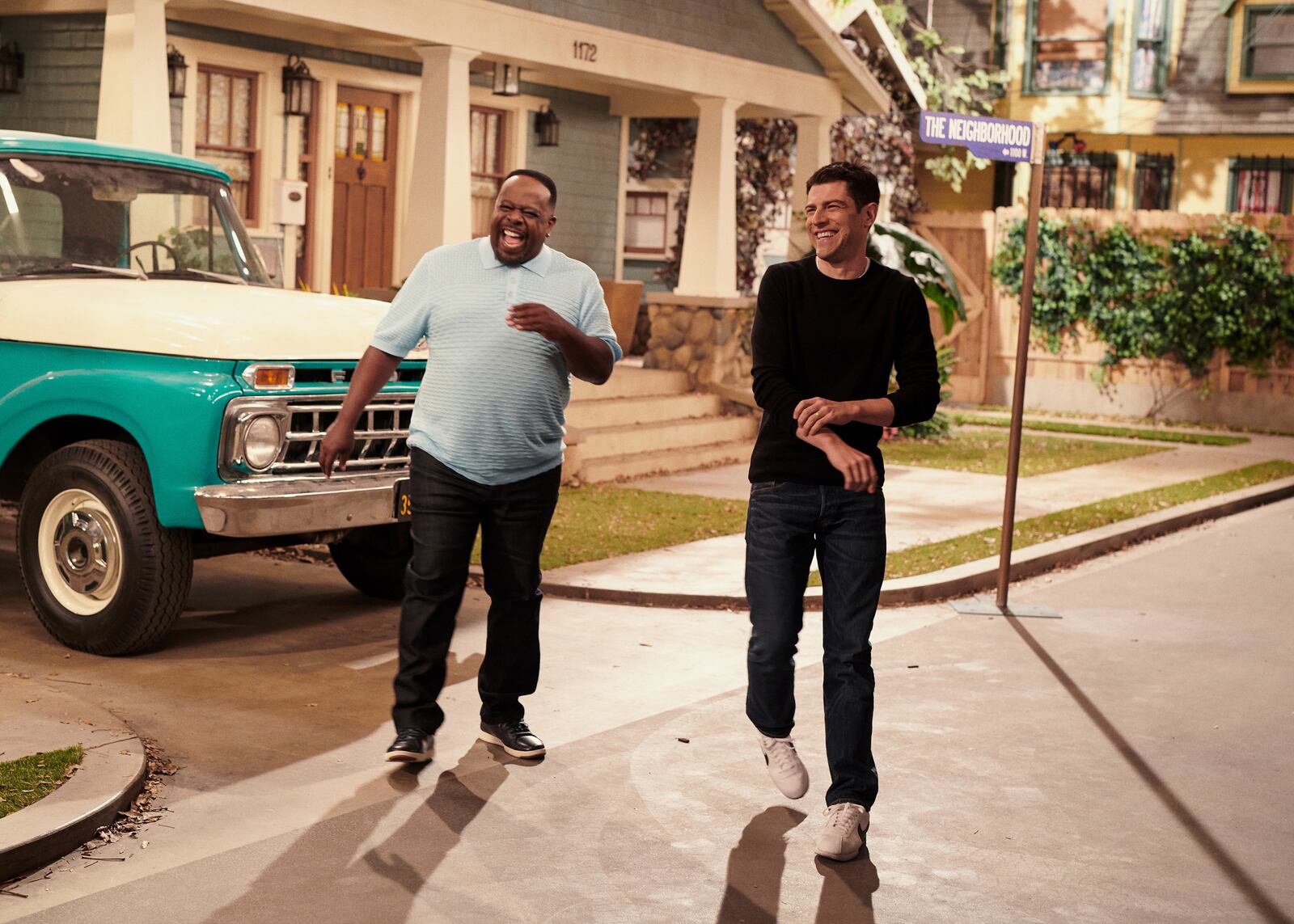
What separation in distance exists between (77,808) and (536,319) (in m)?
2.15

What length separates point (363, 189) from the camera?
17562 mm

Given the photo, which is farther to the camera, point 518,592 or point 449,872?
point 518,592

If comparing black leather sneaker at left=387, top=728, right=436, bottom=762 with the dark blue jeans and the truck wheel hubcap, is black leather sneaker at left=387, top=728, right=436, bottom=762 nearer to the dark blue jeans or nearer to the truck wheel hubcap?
the dark blue jeans

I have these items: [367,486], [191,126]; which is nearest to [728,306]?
[191,126]

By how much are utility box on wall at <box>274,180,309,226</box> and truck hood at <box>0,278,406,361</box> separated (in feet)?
26.7

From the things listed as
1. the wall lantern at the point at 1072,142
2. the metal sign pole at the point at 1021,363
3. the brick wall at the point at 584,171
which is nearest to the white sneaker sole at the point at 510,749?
the metal sign pole at the point at 1021,363

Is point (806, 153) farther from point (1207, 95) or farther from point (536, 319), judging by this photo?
point (536, 319)

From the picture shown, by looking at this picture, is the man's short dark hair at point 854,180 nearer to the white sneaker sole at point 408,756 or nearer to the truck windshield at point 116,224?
the white sneaker sole at point 408,756

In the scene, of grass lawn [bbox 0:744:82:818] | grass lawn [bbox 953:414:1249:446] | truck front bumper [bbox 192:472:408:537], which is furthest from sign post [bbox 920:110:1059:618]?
grass lawn [bbox 953:414:1249:446]

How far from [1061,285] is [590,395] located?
31.7 feet

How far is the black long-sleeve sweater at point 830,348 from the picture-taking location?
17.4 feet

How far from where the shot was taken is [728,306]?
17391 millimetres

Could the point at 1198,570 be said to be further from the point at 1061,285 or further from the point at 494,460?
the point at 1061,285

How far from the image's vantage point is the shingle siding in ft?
92.0
